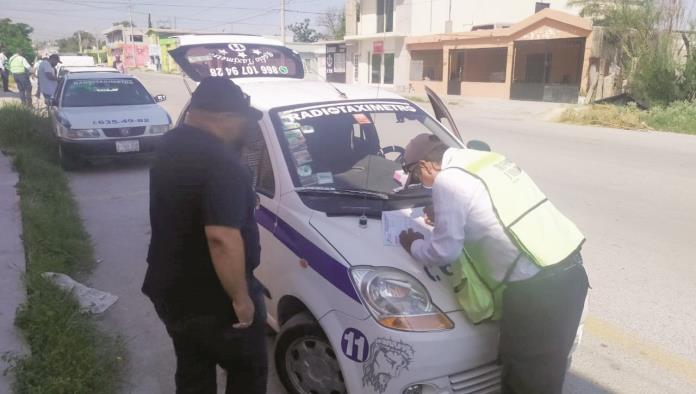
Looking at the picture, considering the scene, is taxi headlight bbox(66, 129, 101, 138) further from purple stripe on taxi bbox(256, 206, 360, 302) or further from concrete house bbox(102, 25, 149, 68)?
concrete house bbox(102, 25, 149, 68)

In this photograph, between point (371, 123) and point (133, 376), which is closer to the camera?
point (133, 376)

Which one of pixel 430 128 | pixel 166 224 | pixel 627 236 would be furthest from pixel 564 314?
pixel 627 236

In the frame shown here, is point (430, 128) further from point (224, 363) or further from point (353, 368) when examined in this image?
point (224, 363)

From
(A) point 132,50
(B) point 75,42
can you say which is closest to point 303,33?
(A) point 132,50

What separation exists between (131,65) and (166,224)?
87415 millimetres

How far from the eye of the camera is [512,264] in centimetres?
224

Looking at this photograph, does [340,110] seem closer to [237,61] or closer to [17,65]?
[237,61]

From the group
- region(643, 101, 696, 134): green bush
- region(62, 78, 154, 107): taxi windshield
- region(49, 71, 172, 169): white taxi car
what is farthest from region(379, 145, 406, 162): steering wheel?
region(643, 101, 696, 134): green bush

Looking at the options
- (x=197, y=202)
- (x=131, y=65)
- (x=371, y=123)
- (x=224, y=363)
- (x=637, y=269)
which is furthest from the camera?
(x=131, y=65)

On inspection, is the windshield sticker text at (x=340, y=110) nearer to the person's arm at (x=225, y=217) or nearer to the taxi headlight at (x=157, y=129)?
the person's arm at (x=225, y=217)

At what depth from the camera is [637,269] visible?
4793 mm

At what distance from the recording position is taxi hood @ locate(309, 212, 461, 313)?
2.43 metres

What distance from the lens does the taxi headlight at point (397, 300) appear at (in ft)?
7.62

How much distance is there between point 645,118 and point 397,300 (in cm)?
1668
